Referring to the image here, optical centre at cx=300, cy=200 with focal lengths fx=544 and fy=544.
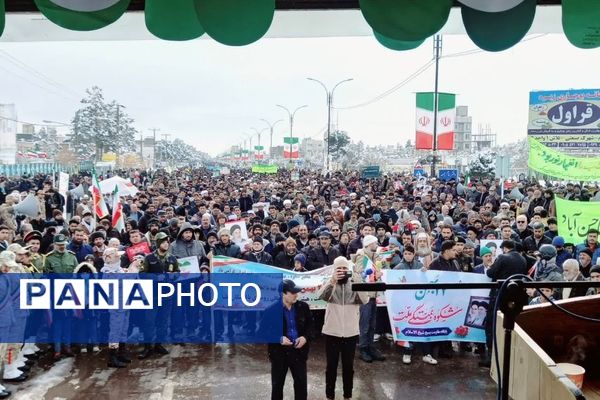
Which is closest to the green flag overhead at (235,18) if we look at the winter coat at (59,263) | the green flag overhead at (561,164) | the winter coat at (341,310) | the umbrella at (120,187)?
the winter coat at (341,310)

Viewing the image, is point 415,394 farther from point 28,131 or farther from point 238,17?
point 28,131

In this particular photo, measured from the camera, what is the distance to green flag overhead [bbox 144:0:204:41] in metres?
1.99

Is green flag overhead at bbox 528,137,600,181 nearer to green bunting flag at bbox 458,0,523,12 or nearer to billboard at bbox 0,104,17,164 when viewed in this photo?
green bunting flag at bbox 458,0,523,12

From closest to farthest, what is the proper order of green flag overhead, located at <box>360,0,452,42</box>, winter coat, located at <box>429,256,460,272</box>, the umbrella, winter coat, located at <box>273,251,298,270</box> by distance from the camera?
green flag overhead, located at <box>360,0,452,42</box> < winter coat, located at <box>429,256,460,272</box> < winter coat, located at <box>273,251,298,270</box> < the umbrella

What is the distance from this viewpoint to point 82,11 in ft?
6.23

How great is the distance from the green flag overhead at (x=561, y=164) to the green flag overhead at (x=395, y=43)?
16.1m

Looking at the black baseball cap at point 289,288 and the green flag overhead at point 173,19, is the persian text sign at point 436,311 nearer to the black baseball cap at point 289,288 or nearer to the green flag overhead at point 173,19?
the black baseball cap at point 289,288

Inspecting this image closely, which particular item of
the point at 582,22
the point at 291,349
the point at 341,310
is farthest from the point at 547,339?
the point at 341,310

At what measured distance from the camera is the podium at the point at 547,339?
1.79m

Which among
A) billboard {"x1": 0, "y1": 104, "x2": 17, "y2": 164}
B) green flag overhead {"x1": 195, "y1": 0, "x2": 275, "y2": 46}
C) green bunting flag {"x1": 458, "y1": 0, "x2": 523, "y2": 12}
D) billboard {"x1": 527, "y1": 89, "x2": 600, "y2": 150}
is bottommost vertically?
green flag overhead {"x1": 195, "y1": 0, "x2": 275, "y2": 46}

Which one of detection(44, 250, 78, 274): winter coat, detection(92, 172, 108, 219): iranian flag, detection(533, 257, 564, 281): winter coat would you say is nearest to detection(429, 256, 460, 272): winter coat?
detection(533, 257, 564, 281): winter coat

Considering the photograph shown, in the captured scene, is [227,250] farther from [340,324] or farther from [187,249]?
[340,324]

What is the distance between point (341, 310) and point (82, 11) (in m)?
4.85

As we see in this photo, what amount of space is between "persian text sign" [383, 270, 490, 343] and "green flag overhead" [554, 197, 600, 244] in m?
3.78
